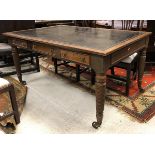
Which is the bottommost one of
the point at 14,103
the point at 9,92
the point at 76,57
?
the point at 14,103

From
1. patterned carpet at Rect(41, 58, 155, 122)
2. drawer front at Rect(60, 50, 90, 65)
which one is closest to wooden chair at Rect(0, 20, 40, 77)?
patterned carpet at Rect(41, 58, 155, 122)

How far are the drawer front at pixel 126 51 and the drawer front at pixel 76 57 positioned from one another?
23 cm

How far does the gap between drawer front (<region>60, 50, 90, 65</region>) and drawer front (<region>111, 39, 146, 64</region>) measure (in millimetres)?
232

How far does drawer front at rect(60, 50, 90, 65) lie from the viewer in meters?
1.76

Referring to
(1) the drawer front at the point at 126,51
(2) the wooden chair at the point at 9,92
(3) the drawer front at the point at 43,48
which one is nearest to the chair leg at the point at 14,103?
(2) the wooden chair at the point at 9,92

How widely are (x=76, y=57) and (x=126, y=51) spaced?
510 mm

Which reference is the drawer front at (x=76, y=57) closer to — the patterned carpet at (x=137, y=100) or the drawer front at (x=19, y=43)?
the drawer front at (x=19, y=43)

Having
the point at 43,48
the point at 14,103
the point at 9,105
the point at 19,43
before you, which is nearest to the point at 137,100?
the point at 43,48

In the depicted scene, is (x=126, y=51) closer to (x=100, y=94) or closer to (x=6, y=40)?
(x=100, y=94)

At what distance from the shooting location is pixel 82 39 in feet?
6.81

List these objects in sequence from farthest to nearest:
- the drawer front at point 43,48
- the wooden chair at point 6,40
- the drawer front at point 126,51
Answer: the wooden chair at point 6,40 < the drawer front at point 43,48 < the drawer front at point 126,51

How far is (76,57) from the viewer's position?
1837mm

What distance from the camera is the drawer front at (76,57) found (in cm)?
176

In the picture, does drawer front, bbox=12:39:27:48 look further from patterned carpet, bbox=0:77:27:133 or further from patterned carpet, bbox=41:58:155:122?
patterned carpet, bbox=41:58:155:122
